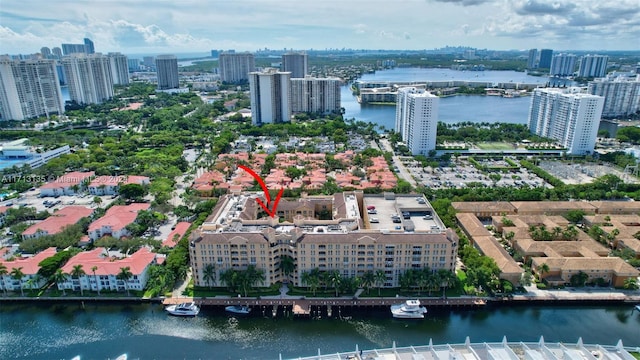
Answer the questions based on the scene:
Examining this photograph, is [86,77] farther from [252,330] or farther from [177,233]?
[252,330]

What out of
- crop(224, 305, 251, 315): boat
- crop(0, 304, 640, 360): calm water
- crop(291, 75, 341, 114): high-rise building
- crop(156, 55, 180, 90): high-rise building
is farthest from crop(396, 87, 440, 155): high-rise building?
crop(156, 55, 180, 90): high-rise building

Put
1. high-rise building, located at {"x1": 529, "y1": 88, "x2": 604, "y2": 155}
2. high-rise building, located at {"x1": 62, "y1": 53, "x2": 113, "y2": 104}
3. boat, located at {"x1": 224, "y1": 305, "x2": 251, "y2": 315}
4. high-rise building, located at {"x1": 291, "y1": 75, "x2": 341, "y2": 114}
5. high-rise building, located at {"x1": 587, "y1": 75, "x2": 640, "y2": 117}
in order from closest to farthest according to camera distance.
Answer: boat, located at {"x1": 224, "y1": 305, "x2": 251, "y2": 315}
high-rise building, located at {"x1": 529, "y1": 88, "x2": 604, "y2": 155}
high-rise building, located at {"x1": 587, "y1": 75, "x2": 640, "y2": 117}
high-rise building, located at {"x1": 291, "y1": 75, "x2": 341, "y2": 114}
high-rise building, located at {"x1": 62, "y1": 53, "x2": 113, "y2": 104}

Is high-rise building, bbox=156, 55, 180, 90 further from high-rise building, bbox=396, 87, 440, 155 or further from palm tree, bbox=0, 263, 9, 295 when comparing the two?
palm tree, bbox=0, 263, 9, 295

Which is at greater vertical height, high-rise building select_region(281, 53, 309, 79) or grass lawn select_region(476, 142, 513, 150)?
high-rise building select_region(281, 53, 309, 79)

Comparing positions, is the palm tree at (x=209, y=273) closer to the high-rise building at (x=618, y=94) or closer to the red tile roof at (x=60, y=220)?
the red tile roof at (x=60, y=220)

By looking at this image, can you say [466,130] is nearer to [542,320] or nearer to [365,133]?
[365,133]

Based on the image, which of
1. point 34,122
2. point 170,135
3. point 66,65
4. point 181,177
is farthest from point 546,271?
point 66,65

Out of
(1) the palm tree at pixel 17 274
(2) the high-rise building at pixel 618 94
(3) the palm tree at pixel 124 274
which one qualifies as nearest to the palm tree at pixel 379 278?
(3) the palm tree at pixel 124 274
